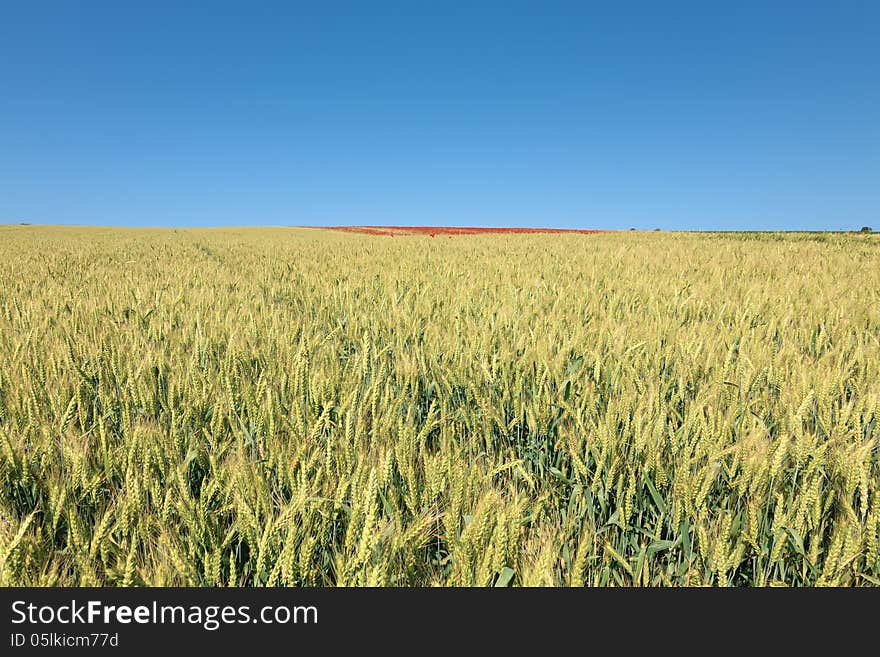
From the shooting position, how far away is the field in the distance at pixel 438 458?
0.84 metres

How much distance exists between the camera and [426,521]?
2.90 feet

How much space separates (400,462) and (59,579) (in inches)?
26.8

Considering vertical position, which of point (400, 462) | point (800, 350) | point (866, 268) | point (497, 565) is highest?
point (866, 268)

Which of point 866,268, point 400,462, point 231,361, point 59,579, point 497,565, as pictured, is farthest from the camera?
point 866,268

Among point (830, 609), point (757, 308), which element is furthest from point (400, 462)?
point (757, 308)

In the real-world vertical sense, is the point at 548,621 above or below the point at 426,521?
below

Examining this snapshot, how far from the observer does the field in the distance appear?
0.84 m

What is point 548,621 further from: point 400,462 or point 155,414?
point 155,414

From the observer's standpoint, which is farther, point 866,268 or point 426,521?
point 866,268

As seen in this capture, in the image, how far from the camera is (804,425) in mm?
1478

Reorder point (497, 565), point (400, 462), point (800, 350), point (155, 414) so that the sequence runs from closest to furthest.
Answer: point (497, 565)
point (400, 462)
point (155, 414)
point (800, 350)

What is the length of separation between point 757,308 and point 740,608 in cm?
254

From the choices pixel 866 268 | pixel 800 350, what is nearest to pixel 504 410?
pixel 800 350

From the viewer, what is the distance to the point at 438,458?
1036 millimetres
